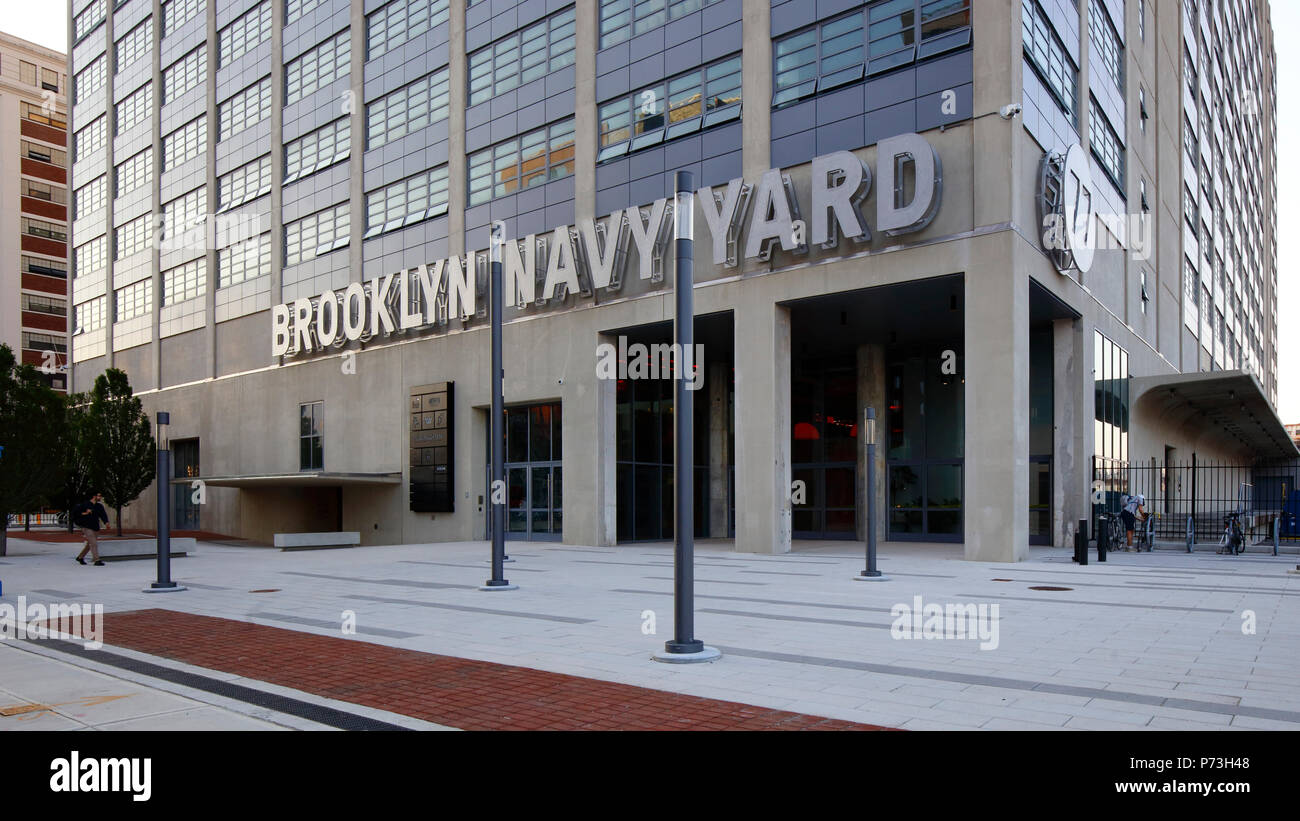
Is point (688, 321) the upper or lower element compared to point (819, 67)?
lower

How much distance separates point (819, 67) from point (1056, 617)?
1566 centimetres

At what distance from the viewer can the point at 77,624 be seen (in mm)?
10953

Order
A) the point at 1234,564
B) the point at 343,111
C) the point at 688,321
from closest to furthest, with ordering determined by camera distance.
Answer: the point at 688,321
the point at 1234,564
the point at 343,111

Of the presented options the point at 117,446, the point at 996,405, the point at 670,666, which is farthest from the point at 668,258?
the point at 117,446

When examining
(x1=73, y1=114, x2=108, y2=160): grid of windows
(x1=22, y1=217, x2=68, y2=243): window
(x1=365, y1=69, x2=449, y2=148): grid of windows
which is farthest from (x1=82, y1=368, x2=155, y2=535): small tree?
(x1=22, y1=217, x2=68, y2=243): window

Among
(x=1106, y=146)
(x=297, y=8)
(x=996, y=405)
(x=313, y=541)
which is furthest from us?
(x=297, y=8)

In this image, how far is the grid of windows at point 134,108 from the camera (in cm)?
4800

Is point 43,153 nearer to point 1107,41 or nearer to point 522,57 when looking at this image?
point 522,57

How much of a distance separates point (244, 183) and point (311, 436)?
12861 millimetres

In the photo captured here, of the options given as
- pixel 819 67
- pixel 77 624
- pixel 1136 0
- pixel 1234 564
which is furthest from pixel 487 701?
pixel 1136 0

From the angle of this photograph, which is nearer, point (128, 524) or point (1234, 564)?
point (1234, 564)

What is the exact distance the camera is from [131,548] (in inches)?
910

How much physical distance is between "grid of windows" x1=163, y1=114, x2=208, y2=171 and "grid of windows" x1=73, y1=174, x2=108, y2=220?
7101 mm
